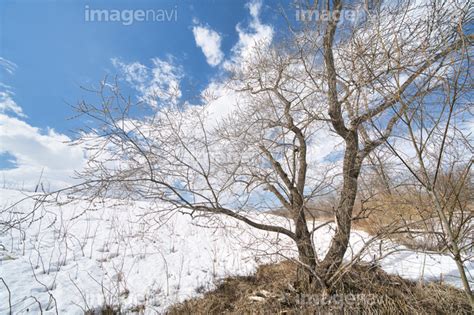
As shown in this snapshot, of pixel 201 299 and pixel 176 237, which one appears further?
pixel 176 237

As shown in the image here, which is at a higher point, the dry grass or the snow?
the snow

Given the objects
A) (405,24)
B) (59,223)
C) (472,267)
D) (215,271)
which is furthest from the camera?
(59,223)

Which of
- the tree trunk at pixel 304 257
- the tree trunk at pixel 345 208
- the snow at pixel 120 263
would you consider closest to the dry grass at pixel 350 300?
the tree trunk at pixel 304 257

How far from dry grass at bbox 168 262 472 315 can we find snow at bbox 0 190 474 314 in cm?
38

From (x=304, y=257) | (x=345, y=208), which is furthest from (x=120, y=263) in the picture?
(x=345, y=208)

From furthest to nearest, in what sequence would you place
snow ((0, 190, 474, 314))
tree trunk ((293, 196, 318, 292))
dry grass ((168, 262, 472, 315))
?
1. tree trunk ((293, 196, 318, 292))
2. snow ((0, 190, 474, 314))
3. dry grass ((168, 262, 472, 315))

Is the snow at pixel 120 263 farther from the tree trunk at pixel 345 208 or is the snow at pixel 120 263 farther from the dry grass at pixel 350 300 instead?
the dry grass at pixel 350 300

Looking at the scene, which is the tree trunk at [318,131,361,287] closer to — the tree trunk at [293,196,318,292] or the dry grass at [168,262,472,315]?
the tree trunk at [293,196,318,292]

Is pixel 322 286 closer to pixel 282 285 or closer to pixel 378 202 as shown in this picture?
pixel 282 285

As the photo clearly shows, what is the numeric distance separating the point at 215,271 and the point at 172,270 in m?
0.84

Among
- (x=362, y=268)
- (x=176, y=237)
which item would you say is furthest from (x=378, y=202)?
(x=176, y=237)

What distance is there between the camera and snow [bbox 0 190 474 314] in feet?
8.21

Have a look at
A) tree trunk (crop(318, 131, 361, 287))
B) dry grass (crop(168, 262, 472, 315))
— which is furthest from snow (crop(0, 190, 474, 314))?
dry grass (crop(168, 262, 472, 315))

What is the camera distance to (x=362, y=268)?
2842mm
